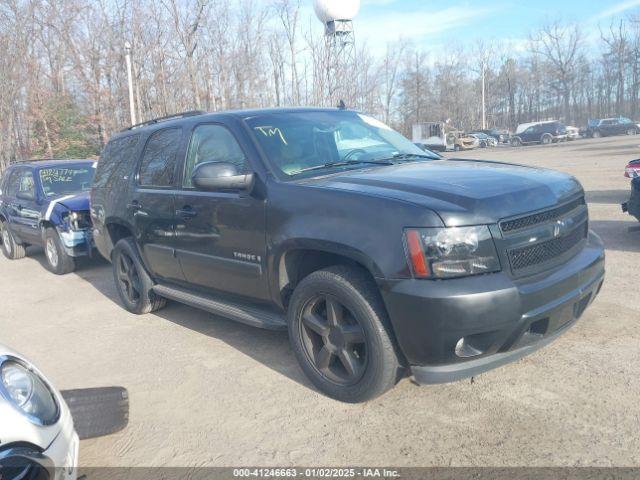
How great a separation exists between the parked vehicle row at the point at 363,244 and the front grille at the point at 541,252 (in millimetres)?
10

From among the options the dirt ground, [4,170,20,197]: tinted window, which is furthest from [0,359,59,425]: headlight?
[4,170,20,197]: tinted window

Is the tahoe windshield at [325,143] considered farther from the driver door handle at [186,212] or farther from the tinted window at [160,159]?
the tinted window at [160,159]

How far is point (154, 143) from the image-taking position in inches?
205

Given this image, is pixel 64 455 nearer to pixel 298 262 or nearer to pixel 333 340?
pixel 333 340

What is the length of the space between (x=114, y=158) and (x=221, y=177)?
2821 millimetres

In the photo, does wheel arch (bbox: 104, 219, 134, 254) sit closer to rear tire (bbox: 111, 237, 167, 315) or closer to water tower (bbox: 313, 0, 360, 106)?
rear tire (bbox: 111, 237, 167, 315)

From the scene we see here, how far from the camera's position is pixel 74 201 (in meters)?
8.10

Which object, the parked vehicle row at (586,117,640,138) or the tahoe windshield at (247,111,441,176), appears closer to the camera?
the tahoe windshield at (247,111,441,176)

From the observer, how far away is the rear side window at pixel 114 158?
5.61 metres

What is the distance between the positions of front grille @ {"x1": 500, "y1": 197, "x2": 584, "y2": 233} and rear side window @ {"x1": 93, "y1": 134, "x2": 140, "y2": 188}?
152 inches

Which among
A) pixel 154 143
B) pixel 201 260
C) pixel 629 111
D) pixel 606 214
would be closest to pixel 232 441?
pixel 201 260

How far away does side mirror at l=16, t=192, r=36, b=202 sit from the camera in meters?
8.88

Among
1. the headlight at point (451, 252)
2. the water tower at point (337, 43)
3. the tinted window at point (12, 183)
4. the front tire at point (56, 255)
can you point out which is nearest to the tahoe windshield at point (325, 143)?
the headlight at point (451, 252)

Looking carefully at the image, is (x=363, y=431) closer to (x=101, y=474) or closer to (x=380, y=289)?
(x=380, y=289)
